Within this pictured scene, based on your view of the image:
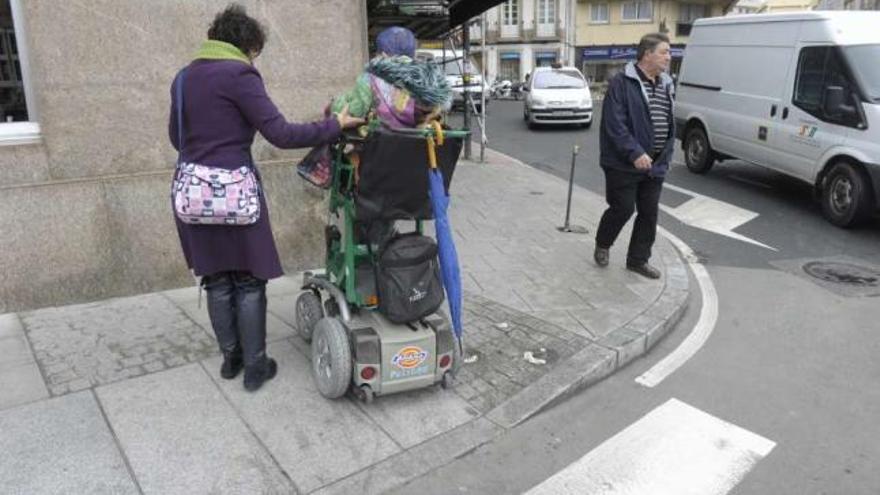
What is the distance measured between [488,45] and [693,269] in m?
48.1

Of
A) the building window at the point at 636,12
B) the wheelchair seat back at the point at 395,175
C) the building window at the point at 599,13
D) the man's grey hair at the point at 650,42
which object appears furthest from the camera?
the building window at the point at 599,13

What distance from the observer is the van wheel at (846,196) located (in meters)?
7.52

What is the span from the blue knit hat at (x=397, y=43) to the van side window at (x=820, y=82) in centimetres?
632

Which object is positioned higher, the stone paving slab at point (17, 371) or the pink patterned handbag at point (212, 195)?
the pink patterned handbag at point (212, 195)

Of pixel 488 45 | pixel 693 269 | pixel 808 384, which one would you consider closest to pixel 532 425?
pixel 808 384

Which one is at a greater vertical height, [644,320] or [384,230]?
[384,230]

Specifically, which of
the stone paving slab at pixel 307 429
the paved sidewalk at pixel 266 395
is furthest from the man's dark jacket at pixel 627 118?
the stone paving slab at pixel 307 429

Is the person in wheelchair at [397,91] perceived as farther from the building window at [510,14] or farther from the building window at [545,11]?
the building window at [510,14]

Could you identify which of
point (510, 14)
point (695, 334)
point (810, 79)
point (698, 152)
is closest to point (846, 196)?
point (810, 79)

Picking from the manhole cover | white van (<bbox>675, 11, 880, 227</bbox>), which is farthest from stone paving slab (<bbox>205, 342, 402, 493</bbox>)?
white van (<bbox>675, 11, 880, 227</bbox>)

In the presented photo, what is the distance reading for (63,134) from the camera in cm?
484

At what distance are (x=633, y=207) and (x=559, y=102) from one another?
11904mm

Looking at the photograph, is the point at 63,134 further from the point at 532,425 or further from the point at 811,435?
the point at 811,435

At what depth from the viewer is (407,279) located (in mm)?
3352
